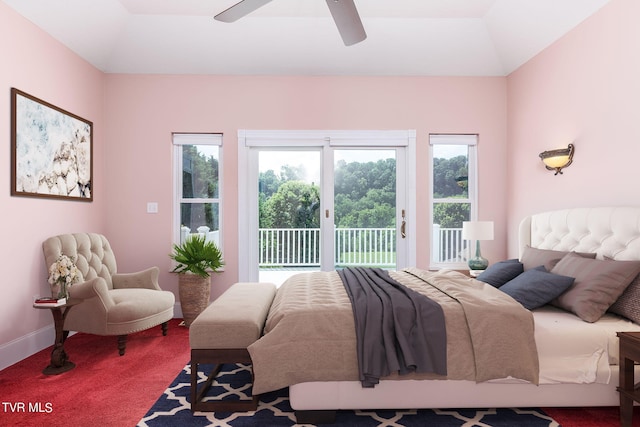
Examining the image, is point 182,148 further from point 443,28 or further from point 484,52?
point 484,52

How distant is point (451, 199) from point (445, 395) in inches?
120

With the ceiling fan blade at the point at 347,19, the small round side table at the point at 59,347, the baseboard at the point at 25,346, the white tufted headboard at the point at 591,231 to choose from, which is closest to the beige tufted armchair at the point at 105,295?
the small round side table at the point at 59,347

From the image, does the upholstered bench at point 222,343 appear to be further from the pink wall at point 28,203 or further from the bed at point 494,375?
the pink wall at point 28,203

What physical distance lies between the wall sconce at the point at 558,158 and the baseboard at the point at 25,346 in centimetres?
507

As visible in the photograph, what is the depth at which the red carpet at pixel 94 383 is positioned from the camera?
7.68 feet

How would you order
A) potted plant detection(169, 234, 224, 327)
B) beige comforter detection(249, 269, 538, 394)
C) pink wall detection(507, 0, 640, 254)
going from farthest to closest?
potted plant detection(169, 234, 224, 327), pink wall detection(507, 0, 640, 254), beige comforter detection(249, 269, 538, 394)

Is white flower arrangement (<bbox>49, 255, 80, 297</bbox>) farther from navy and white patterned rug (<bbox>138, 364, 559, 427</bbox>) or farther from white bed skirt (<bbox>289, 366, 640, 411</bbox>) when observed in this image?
white bed skirt (<bbox>289, 366, 640, 411</bbox>)

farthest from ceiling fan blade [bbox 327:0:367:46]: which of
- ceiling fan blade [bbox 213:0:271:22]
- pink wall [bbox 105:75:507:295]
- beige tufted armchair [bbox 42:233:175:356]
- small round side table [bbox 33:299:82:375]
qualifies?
small round side table [bbox 33:299:82:375]

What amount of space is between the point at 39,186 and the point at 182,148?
166cm

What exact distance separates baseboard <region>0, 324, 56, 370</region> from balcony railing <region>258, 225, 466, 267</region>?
8.02 feet

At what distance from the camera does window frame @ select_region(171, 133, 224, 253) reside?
188 inches

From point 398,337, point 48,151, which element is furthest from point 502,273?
point 48,151

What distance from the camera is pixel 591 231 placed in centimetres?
309

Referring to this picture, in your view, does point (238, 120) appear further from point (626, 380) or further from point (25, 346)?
point (626, 380)
